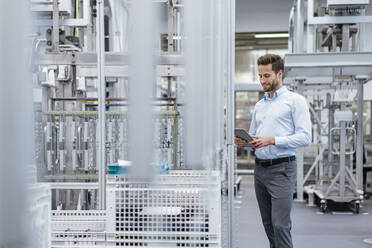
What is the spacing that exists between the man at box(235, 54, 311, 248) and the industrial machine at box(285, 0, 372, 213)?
5.72 ft

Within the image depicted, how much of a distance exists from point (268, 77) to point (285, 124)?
0.30 metres

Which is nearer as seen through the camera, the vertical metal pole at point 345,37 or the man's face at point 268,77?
the man's face at point 268,77

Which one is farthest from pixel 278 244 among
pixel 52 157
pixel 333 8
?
pixel 333 8

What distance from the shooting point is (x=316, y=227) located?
4297mm

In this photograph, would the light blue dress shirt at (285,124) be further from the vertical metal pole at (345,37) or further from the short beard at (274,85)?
the vertical metal pole at (345,37)

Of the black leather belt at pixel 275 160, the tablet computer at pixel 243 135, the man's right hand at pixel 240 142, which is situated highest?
the tablet computer at pixel 243 135

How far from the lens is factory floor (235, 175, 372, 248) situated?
366cm

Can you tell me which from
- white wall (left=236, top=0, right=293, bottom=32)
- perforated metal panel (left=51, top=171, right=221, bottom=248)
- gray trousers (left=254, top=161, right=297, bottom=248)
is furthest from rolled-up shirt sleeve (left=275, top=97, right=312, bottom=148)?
white wall (left=236, top=0, right=293, bottom=32)

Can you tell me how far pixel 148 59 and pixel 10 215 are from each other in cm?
22

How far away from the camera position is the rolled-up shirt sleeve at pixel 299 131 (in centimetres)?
211

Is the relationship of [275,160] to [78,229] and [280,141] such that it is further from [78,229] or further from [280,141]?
[78,229]

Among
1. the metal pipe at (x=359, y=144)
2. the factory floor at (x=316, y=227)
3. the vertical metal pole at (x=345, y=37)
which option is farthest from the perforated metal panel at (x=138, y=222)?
the metal pipe at (x=359, y=144)

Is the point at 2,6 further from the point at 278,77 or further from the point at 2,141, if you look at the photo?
the point at 278,77

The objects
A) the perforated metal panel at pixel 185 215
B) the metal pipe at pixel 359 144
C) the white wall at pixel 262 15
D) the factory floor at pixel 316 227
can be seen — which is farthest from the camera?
the white wall at pixel 262 15
